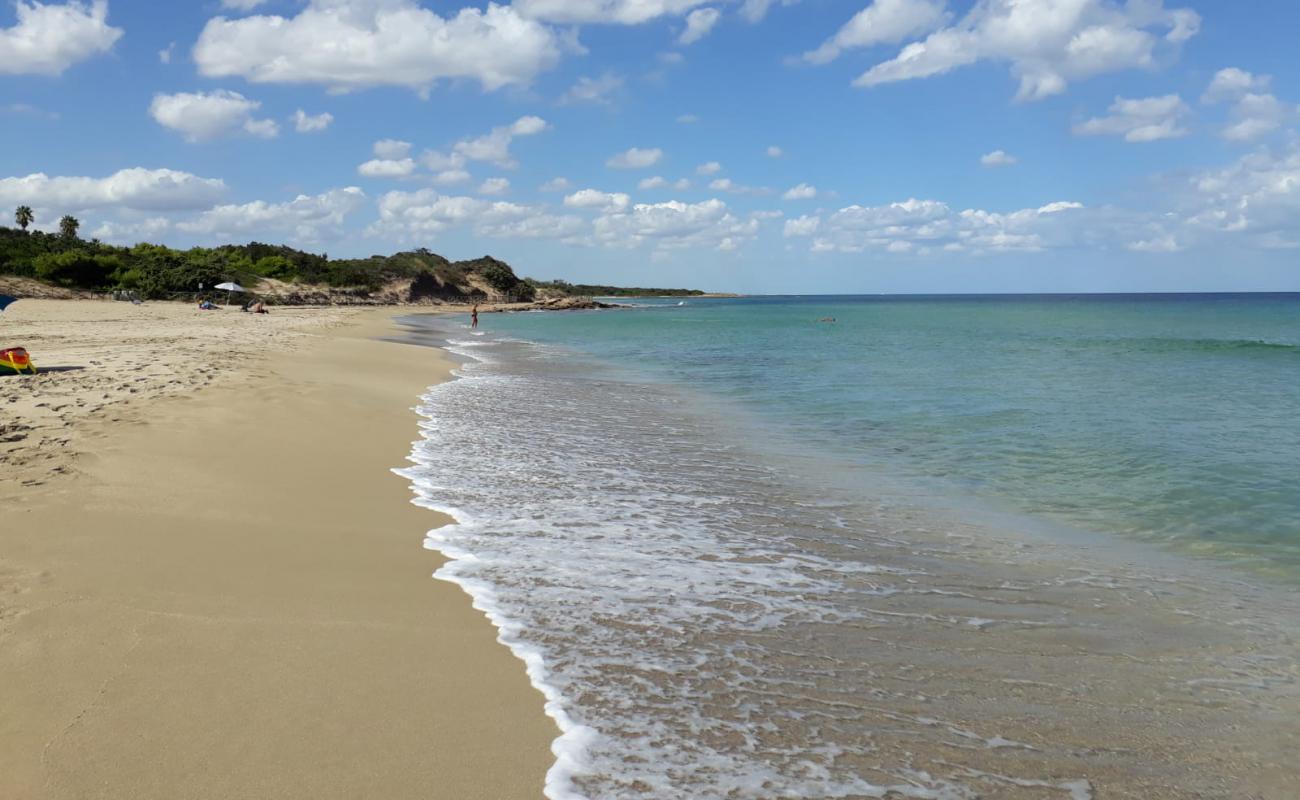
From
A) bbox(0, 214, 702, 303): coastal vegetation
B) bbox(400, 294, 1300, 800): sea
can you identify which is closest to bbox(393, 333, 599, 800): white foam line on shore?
bbox(400, 294, 1300, 800): sea

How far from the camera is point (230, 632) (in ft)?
14.7

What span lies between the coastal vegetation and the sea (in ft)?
185

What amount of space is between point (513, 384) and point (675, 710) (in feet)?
53.4

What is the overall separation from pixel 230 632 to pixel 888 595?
14.1ft

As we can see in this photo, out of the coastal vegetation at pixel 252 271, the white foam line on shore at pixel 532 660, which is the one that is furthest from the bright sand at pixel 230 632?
the coastal vegetation at pixel 252 271

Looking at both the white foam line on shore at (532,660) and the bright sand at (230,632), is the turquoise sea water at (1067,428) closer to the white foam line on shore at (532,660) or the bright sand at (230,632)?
the white foam line on shore at (532,660)

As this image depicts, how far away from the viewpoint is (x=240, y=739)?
3420 millimetres

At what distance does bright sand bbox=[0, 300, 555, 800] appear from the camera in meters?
3.26

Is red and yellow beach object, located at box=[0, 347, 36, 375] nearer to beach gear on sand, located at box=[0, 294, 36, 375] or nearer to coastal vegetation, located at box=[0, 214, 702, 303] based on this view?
beach gear on sand, located at box=[0, 294, 36, 375]

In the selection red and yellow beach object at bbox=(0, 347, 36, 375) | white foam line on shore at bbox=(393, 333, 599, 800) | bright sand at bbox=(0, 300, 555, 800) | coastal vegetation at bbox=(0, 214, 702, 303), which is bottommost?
white foam line on shore at bbox=(393, 333, 599, 800)

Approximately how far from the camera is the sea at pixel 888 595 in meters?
3.64

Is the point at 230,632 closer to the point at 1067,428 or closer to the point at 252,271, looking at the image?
the point at 1067,428

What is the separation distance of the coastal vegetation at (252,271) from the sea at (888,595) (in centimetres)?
5648

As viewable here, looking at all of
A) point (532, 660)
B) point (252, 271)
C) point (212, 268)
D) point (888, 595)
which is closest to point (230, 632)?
point (532, 660)
